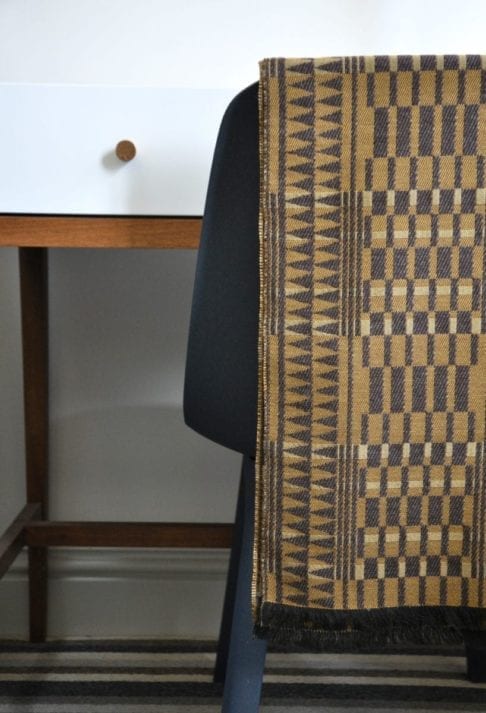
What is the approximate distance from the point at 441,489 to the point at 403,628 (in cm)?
14

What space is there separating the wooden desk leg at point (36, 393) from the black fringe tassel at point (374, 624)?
0.81 meters

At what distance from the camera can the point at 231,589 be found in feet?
4.24

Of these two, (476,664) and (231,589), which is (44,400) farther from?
(476,664)

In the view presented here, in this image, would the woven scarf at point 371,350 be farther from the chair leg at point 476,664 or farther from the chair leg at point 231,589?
the chair leg at point 476,664

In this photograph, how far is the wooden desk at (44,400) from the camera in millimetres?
1061

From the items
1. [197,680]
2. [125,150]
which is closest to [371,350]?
[125,150]

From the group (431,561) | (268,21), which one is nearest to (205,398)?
(431,561)

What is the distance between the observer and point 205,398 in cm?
85

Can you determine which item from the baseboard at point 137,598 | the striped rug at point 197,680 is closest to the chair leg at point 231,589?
the striped rug at point 197,680

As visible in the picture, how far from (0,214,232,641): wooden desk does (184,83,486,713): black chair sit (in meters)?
0.24

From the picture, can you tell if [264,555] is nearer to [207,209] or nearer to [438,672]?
[207,209]

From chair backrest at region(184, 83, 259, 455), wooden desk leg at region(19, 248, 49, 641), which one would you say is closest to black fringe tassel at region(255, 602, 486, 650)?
chair backrest at region(184, 83, 259, 455)

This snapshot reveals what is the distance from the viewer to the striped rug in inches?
52.9

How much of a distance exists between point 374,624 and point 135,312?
91 cm
